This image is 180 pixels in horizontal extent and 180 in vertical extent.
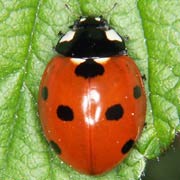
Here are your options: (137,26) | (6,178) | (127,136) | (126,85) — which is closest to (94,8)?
(137,26)

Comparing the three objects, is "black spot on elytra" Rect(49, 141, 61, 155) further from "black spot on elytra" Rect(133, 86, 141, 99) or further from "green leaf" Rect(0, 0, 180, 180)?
"black spot on elytra" Rect(133, 86, 141, 99)

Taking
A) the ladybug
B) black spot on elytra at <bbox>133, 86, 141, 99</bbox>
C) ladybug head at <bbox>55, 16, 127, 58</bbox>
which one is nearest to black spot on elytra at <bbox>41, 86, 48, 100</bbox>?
the ladybug

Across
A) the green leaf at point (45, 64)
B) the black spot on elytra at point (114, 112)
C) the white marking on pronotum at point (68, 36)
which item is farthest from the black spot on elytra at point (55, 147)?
the white marking on pronotum at point (68, 36)

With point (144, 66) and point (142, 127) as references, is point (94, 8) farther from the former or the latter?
point (142, 127)

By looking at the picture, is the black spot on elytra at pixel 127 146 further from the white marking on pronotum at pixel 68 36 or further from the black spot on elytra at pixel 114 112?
the white marking on pronotum at pixel 68 36

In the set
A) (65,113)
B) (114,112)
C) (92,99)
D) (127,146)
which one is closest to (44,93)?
(65,113)

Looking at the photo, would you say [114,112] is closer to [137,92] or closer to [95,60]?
[137,92]
